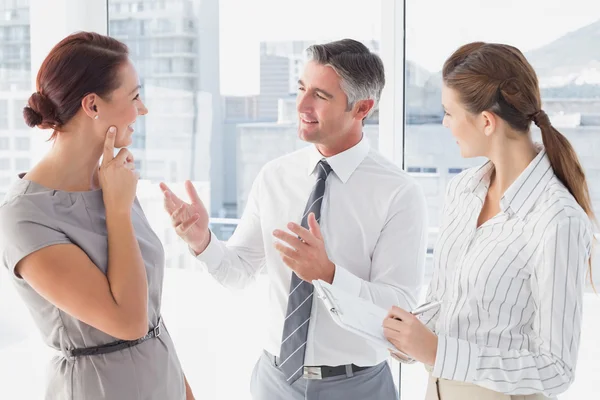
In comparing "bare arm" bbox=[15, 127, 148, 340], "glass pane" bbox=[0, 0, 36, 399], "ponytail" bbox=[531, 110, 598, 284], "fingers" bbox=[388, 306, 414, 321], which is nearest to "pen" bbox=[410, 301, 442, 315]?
"fingers" bbox=[388, 306, 414, 321]

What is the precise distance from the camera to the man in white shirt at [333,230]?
1.98 metres

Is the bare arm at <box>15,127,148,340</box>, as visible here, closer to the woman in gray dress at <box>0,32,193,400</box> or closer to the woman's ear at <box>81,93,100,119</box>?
the woman in gray dress at <box>0,32,193,400</box>

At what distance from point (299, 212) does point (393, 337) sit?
64 centimetres

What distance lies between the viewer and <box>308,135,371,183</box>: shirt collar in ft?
6.86

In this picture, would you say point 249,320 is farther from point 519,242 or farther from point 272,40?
point 519,242

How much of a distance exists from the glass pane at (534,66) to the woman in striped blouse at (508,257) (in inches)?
39.5

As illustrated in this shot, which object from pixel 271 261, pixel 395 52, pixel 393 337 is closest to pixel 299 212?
pixel 271 261

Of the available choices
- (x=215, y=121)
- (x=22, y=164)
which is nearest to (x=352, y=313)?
(x=215, y=121)

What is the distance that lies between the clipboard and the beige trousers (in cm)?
17

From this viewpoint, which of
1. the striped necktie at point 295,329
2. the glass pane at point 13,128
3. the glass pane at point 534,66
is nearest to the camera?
the striped necktie at point 295,329

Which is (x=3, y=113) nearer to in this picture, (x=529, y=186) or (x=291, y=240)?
(x=291, y=240)

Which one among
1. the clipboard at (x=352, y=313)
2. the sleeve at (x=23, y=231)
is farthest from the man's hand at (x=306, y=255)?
the sleeve at (x=23, y=231)

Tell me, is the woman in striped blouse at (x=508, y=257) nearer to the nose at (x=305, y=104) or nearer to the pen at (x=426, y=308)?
the pen at (x=426, y=308)

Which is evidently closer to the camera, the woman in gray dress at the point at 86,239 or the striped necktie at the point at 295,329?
the woman in gray dress at the point at 86,239
